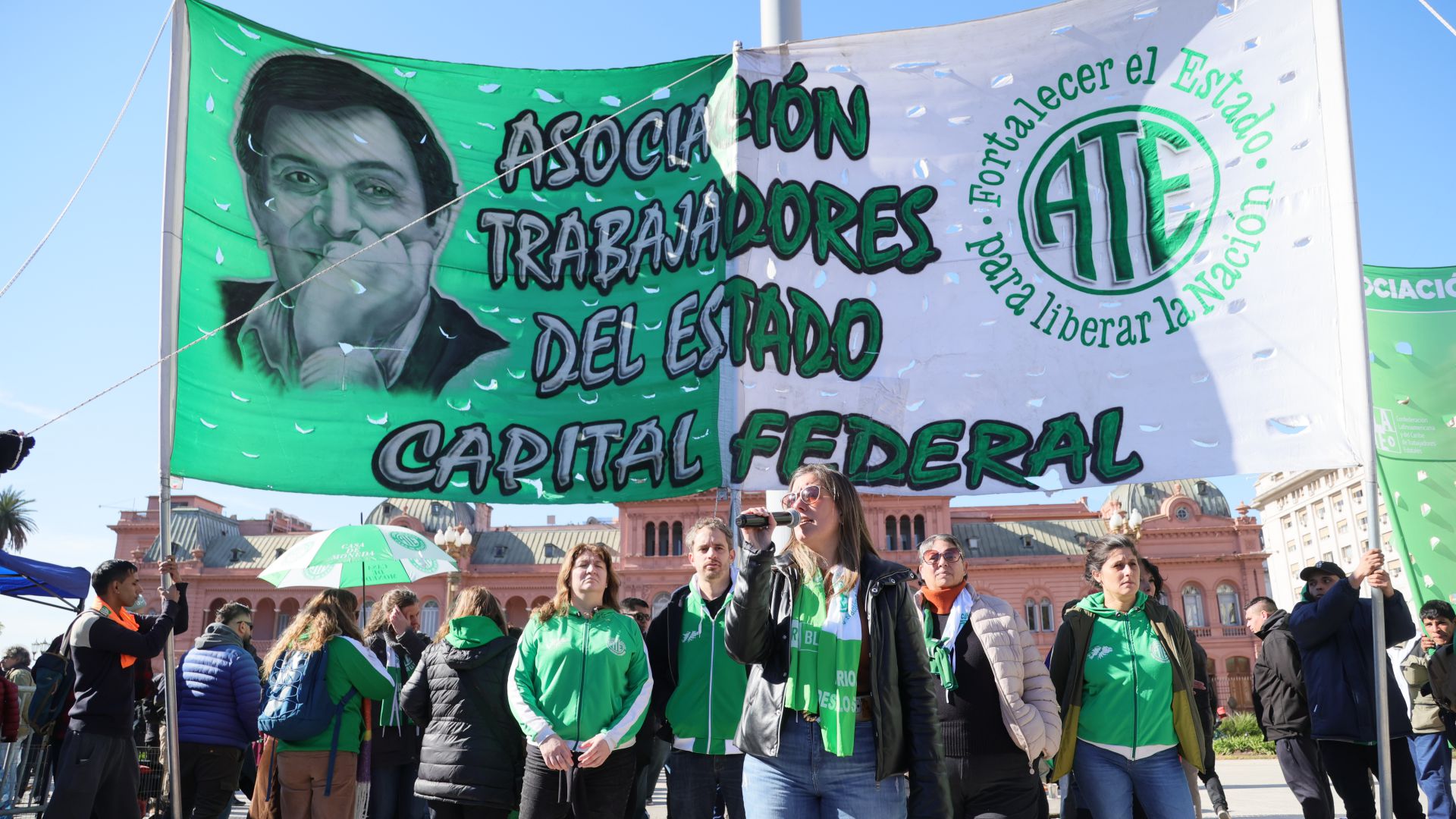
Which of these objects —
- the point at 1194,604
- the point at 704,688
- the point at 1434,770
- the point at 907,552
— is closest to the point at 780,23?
the point at 704,688

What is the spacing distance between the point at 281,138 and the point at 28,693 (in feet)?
27.9

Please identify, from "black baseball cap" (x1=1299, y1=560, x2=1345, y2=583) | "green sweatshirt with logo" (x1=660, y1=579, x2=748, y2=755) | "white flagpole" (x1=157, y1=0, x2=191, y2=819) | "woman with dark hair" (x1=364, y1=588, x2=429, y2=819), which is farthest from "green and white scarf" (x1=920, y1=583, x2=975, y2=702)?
"woman with dark hair" (x1=364, y1=588, x2=429, y2=819)

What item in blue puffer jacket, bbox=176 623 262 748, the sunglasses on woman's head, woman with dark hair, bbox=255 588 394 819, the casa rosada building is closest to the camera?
the sunglasses on woman's head

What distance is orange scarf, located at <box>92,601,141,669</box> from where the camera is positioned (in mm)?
5980

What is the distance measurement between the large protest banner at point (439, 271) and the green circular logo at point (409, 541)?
436 cm

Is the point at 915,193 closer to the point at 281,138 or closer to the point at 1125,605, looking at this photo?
the point at 1125,605

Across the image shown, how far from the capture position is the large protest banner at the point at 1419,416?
344 inches

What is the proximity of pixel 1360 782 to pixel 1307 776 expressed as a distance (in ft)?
2.17

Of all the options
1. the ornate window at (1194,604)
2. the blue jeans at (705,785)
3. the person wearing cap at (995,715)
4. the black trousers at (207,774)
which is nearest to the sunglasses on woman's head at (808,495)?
the person wearing cap at (995,715)

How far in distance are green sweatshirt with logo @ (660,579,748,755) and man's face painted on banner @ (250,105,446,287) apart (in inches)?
101

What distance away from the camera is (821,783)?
3010 millimetres

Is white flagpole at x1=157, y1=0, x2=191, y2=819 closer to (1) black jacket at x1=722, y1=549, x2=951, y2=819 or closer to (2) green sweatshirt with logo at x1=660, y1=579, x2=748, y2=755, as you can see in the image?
(2) green sweatshirt with logo at x1=660, y1=579, x2=748, y2=755

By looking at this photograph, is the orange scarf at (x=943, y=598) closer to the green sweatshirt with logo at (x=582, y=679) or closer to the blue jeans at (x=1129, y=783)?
the blue jeans at (x=1129, y=783)

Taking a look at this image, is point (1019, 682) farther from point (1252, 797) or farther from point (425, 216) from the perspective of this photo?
point (1252, 797)
